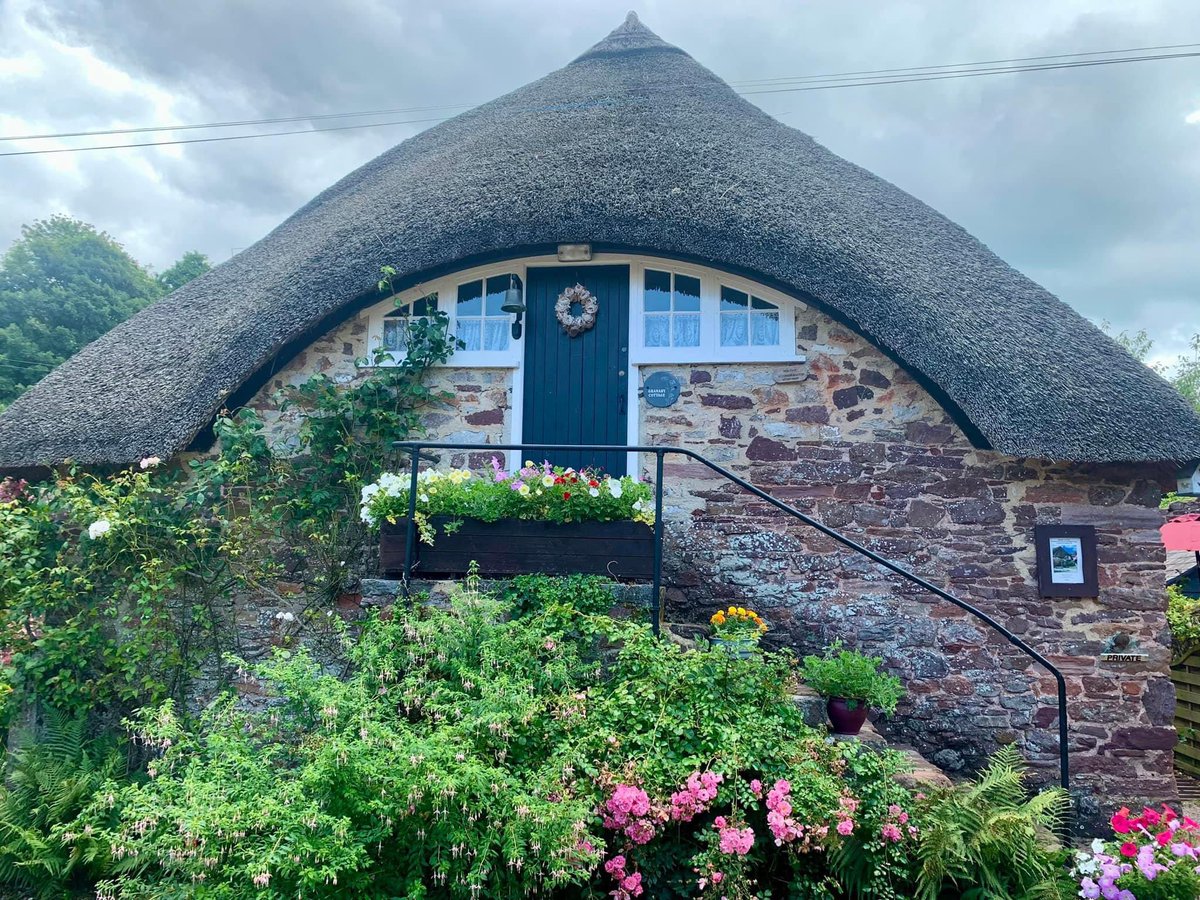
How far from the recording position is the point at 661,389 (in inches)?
223

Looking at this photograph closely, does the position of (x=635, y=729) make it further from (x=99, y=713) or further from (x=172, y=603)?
(x=99, y=713)

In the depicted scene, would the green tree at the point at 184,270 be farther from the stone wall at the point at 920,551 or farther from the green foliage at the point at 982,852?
the green foliage at the point at 982,852

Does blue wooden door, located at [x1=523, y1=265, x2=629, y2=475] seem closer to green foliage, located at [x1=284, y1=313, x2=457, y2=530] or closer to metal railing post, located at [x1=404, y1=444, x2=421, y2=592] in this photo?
green foliage, located at [x1=284, y1=313, x2=457, y2=530]

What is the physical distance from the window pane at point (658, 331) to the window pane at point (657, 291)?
76mm

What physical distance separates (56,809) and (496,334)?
4379 millimetres

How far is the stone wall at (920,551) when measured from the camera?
5055 millimetres

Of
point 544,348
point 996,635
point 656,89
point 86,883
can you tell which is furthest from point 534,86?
point 86,883

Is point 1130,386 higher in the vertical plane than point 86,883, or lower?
higher

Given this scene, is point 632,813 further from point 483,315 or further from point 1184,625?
point 1184,625

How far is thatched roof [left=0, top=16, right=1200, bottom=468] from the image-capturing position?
5.02 m

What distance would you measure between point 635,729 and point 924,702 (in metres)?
2.79

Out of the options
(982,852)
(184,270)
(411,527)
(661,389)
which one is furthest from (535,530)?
(184,270)

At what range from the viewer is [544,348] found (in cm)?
593

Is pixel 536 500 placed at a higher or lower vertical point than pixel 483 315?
lower
